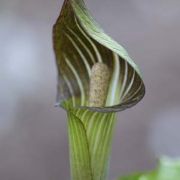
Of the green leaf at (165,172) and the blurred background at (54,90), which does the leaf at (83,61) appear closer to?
the green leaf at (165,172)

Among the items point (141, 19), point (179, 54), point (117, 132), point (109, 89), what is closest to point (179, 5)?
point (141, 19)

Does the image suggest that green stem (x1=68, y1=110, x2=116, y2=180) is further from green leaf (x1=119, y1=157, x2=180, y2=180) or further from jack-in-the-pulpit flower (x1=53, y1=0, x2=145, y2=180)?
green leaf (x1=119, y1=157, x2=180, y2=180)

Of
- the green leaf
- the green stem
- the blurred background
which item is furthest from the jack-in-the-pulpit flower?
the blurred background

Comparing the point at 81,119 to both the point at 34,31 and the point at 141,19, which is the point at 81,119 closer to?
the point at 34,31

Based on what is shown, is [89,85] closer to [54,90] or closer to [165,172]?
[165,172]

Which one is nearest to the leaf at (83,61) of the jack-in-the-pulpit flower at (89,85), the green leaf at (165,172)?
the jack-in-the-pulpit flower at (89,85)

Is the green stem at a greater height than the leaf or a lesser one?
lesser
